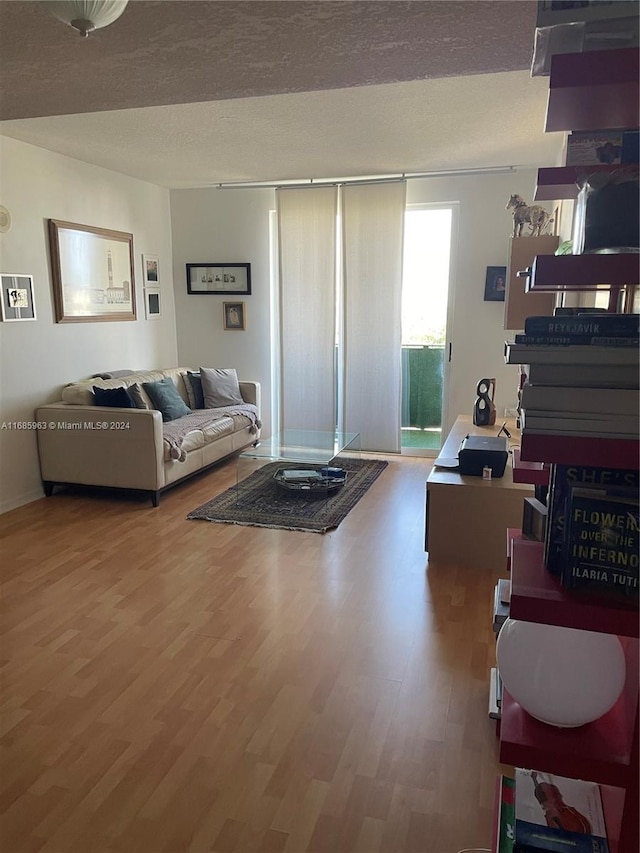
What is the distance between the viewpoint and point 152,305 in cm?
582

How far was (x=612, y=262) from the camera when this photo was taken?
98 cm

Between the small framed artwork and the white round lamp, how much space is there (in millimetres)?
5096

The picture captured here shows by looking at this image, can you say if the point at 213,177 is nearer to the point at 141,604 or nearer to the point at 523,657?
the point at 141,604

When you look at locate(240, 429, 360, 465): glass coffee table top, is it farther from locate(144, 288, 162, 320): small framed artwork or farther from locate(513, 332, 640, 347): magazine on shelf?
locate(513, 332, 640, 347): magazine on shelf

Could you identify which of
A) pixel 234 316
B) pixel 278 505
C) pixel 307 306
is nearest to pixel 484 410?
pixel 278 505

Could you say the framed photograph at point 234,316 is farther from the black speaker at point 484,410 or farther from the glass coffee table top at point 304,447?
the black speaker at point 484,410

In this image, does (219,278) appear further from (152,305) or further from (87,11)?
(87,11)

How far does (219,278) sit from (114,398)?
6.99ft

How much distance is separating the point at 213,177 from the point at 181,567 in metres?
3.70

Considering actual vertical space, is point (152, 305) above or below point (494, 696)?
above

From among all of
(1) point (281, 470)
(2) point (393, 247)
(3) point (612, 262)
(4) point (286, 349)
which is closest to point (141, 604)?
(1) point (281, 470)

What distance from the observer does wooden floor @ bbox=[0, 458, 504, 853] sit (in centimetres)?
167

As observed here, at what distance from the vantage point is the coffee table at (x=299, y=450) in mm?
4516

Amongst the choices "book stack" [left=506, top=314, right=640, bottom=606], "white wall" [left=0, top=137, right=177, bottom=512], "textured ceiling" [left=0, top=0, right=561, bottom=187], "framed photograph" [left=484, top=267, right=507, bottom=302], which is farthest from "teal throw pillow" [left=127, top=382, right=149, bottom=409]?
"book stack" [left=506, top=314, right=640, bottom=606]
